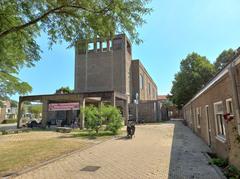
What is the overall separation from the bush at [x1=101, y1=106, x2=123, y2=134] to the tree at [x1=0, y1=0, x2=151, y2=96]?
Result: 943 cm

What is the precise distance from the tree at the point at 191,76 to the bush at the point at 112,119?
80.1ft

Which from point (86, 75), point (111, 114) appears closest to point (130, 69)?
point (86, 75)

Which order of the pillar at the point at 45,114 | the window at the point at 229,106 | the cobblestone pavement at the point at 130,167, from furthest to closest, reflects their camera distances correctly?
the pillar at the point at 45,114
the window at the point at 229,106
the cobblestone pavement at the point at 130,167

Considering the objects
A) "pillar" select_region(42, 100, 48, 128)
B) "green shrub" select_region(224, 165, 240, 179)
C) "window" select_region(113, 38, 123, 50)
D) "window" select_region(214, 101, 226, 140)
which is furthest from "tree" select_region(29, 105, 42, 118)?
"green shrub" select_region(224, 165, 240, 179)

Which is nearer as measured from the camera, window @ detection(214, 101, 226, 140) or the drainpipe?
the drainpipe

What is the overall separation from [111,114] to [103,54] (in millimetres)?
25542

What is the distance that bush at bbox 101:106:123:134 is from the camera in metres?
16.3

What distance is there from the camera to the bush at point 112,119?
1630 centimetres

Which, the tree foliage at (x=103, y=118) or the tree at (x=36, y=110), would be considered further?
the tree at (x=36, y=110)

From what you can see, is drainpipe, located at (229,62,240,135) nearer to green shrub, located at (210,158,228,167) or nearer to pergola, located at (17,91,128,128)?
green shrub, located at (210,158,228,167)

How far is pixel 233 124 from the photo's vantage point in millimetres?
5668

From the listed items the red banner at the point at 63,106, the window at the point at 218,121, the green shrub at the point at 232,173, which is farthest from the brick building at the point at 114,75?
the green shrub at the point at 232,173

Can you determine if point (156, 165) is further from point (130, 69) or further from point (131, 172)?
point (130, 69)

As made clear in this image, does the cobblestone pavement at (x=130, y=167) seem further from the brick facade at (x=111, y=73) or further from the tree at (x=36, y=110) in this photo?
the tree at (x=36, y=110)
